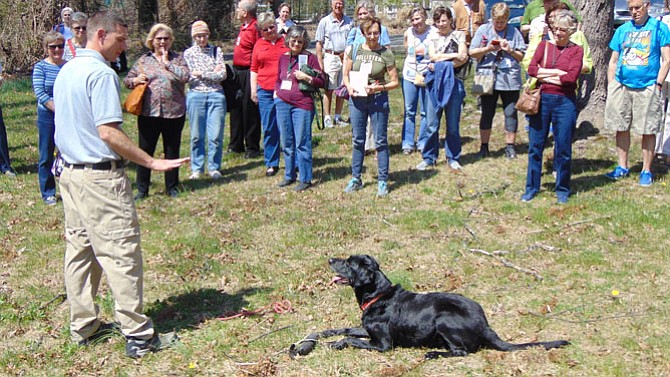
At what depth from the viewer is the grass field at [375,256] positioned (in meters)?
5.00

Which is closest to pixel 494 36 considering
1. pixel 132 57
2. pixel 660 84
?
pixel 660 84

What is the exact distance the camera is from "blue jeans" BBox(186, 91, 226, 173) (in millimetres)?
9469

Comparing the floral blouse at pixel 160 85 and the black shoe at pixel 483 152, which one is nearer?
the floral blouse at pixel 160 85

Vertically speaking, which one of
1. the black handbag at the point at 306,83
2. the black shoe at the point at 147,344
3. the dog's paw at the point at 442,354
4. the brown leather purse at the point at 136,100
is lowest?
the black shoe at the point at 147,344

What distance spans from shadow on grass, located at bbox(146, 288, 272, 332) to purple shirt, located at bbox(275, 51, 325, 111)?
313 centimetres

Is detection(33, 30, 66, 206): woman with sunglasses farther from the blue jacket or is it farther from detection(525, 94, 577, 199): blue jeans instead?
detection(525, 94, 577, 199): blue jeans

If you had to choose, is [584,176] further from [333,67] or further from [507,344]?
[507,344]

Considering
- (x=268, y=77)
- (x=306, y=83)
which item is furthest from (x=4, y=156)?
(x=306, y=83)

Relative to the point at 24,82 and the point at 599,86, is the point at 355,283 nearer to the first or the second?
the point at 599,86

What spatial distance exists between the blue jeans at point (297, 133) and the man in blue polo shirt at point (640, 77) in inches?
139

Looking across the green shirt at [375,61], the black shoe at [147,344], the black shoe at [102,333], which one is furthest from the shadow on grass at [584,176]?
the black shoe at [102,333]

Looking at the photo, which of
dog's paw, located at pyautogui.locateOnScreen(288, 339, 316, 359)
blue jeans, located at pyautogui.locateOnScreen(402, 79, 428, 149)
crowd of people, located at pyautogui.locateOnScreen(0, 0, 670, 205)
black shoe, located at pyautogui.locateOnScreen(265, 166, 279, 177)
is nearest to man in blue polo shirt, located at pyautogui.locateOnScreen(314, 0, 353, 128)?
crowd of people, located at pyautogui.locateOnScreen(0, 0, 670, 205)

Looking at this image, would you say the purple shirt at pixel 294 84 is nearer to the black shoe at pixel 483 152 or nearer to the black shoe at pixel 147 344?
the black shoe at pixel 483 152

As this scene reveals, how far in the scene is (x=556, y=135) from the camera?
795cm
